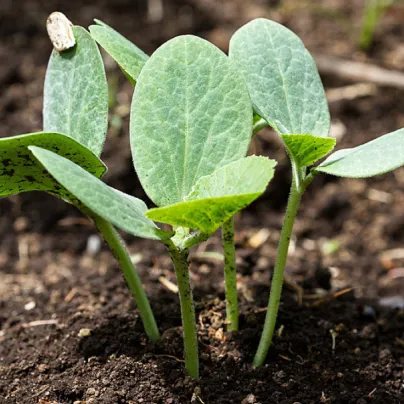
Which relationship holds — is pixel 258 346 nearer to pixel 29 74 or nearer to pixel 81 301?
pixel 81 301

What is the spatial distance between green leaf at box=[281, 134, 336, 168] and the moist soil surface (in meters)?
0.44

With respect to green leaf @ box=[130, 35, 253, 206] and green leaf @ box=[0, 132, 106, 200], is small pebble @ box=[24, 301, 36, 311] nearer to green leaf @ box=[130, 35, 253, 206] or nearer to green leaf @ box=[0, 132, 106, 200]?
green leaf @ box=[0, 132, 106, 200]

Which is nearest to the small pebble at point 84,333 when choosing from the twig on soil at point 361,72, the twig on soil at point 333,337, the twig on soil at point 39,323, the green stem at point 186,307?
the twig on soil at point 39,323

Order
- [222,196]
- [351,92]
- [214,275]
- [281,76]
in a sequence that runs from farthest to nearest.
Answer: [351,92]
[214,275]
[281,76]
[222,196]

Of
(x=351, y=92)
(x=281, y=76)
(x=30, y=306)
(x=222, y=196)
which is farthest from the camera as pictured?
(x=351, y=92)

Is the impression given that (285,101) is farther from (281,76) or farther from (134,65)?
(134,65)

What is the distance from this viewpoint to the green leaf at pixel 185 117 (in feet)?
3.85

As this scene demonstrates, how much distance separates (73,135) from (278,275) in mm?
452

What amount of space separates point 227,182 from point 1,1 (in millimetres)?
2687

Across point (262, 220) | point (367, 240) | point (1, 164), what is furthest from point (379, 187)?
point (1, 164)

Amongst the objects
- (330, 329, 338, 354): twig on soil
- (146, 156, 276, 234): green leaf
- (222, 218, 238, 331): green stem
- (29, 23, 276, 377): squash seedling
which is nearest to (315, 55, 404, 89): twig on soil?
(330, 329, 338, 354): twig on soil

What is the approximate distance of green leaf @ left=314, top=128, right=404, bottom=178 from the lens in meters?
1.07

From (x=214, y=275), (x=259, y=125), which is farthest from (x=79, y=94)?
(x=214, y=275)

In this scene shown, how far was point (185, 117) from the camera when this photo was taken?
1204mm
